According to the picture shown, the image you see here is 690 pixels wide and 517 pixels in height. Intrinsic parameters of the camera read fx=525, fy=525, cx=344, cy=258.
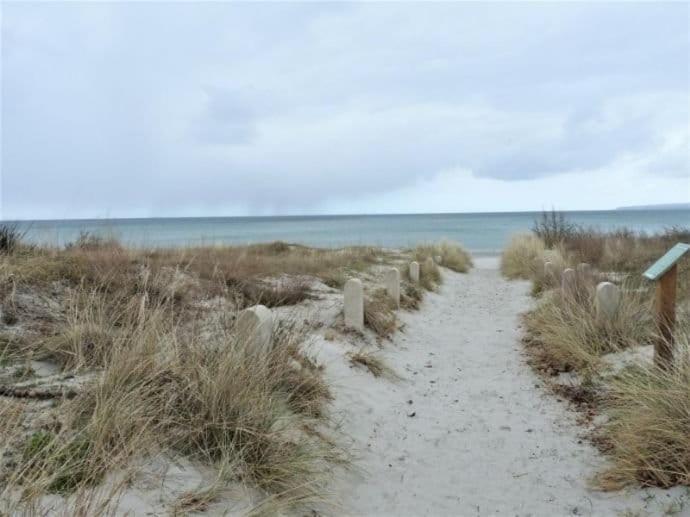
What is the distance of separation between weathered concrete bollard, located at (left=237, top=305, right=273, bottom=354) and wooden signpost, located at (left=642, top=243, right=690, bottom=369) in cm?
322

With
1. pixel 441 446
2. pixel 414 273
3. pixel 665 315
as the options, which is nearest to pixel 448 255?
pixel 414 273

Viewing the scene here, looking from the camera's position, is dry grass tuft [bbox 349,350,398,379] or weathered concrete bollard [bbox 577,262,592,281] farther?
weathered concrete bollard [bbox 577,262,592,281]

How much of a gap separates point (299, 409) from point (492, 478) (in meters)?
1.58

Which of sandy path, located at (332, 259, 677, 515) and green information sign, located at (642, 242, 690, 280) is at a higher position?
green information sign, located at (642, 242, 690, 280)

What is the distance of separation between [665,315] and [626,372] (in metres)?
0.62

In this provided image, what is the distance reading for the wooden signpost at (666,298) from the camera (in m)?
4.37

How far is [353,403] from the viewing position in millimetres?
5098

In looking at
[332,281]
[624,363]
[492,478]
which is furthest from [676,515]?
[332,281]

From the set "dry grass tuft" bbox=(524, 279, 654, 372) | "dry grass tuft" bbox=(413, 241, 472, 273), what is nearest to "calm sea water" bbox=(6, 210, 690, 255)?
"dry grass tuft" bbox=(413, 241, 472, 273)

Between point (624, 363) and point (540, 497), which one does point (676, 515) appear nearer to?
point (540, 497)

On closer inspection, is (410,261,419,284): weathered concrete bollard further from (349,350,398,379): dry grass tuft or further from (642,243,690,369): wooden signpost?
(642,243,690,369): wooden signpost

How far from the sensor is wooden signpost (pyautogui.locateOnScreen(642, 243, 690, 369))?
4.37 meters

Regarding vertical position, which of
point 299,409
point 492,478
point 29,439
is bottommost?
point 492,478

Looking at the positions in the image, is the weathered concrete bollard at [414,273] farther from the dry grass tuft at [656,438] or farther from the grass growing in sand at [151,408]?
the dry grass tuft at [656,438]
